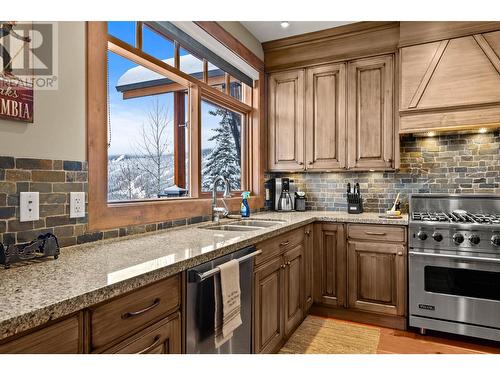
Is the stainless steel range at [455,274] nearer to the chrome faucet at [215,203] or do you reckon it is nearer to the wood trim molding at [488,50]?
the wood trim molding at [488,50]

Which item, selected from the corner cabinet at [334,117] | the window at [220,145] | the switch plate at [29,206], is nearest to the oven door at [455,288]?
the corner cabinet at [334,117]

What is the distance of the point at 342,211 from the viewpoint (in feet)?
11.6

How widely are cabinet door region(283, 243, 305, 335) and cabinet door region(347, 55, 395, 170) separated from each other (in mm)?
1144

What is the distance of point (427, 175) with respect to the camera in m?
3.20

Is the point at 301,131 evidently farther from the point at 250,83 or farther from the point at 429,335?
the point at 429,335

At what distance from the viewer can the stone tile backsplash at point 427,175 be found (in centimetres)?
299

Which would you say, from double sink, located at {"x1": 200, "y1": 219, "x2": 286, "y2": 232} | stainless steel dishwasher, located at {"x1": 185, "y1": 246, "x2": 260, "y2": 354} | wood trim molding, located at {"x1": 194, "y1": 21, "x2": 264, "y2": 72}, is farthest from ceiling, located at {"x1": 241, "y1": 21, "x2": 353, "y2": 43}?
stainless steel dishwasher, located at {"x1": 185, "y1": 246, "x2": 260, "y2": 354}

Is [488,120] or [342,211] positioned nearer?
[488,120]

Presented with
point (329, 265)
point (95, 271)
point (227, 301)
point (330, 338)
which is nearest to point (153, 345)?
point (95, 271)

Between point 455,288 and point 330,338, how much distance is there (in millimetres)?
1028

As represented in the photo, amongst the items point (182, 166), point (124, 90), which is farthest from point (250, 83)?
point (124, 90)

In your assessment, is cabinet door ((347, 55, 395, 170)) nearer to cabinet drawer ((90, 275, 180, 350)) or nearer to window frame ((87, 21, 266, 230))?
window frame ((87, 21, 266, 230))

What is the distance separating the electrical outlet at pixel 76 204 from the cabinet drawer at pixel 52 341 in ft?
2.43

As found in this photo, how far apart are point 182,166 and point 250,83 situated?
1353 millimetres
